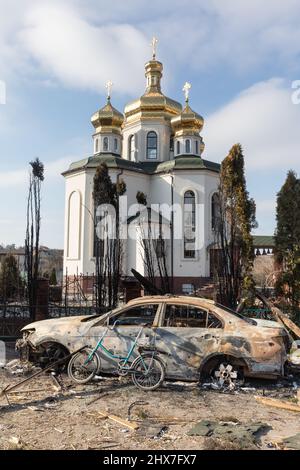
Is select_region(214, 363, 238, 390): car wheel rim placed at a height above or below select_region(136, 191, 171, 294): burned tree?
below

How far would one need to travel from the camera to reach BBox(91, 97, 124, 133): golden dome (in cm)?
3244

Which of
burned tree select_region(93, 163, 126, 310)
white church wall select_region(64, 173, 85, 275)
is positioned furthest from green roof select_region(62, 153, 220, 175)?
burned tree select_region(93, 163, 126, 310)

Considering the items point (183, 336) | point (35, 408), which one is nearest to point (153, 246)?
point (183, 336)

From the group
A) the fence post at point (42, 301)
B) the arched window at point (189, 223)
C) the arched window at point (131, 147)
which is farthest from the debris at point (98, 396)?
the arched window at point (131, 147)

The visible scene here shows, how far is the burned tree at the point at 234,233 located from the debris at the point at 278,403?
6.95 meters

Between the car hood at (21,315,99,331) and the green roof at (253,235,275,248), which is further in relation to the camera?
the green roof at (253,235,275,248)

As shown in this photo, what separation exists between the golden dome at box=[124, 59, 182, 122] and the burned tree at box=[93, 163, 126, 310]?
17.0 metres

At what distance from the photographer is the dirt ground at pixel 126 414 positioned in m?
4.61

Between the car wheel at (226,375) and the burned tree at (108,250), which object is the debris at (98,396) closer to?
the car wheel at (226,375)

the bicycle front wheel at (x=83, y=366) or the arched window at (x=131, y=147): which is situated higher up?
the arched window at (x=131, y=147)

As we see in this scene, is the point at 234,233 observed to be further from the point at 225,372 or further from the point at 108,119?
the point at 108,119

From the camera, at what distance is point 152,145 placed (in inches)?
1342

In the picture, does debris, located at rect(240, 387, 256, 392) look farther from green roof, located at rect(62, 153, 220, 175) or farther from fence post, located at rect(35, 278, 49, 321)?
green roof, located at rect(62, 153, 220, 175)

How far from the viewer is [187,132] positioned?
31.6 metres
